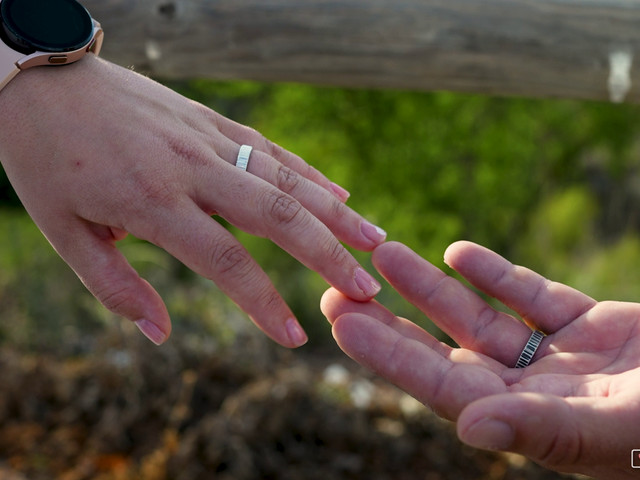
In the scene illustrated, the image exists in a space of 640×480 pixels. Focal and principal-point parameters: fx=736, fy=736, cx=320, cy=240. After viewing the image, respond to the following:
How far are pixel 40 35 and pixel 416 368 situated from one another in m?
1.03

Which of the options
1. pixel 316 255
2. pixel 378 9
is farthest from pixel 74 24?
pixel 378 9

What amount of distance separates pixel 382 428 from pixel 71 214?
6.78 ft

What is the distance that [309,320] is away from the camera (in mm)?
5734

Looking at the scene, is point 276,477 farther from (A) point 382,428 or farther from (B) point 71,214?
(B) point 71,214

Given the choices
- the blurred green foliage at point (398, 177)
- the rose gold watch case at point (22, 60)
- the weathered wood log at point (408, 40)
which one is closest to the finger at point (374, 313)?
the rose gold watch case at point (22, 60)

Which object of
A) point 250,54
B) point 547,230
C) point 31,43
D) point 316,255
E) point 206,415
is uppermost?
point 31,43

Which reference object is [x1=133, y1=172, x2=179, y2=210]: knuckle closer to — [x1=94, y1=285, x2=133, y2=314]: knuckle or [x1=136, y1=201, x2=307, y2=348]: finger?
[x1=136, y1=201, x2=307, y2=348]: finger

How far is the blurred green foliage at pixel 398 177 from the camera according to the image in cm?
462

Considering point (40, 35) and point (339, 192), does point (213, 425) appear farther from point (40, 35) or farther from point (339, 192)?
point (40, 35)

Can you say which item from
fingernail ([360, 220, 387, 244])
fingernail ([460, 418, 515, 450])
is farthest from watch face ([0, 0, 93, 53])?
fingernail ([460, 418, 515, 450])

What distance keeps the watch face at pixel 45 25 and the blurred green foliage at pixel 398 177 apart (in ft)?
7.90

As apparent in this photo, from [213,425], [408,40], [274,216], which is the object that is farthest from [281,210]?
[213,425]

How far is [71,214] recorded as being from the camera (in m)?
1.44

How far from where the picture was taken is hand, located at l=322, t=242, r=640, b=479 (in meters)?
1.20
